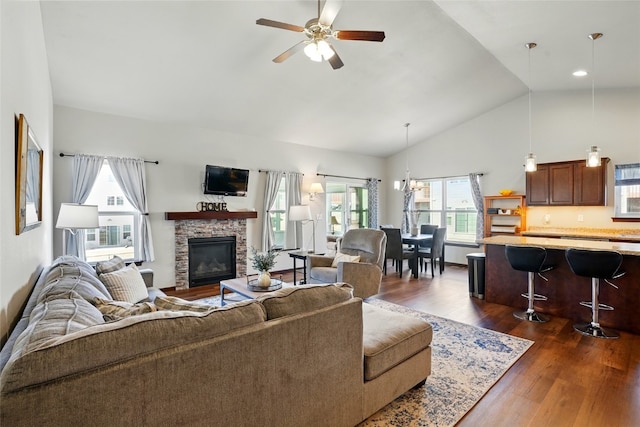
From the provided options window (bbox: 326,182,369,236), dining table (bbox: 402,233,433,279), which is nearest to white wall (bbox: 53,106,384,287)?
window (bbox: 326,182,369,236)

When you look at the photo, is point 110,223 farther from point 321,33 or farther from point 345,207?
point 345,207

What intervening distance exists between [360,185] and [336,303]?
6.74 metres

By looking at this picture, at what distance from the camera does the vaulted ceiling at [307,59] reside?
324 cm

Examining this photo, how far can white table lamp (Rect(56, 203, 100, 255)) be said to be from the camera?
3.23m

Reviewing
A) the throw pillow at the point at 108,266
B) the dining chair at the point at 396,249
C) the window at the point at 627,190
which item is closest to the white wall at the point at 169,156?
the throw pillow at the point at 108,266

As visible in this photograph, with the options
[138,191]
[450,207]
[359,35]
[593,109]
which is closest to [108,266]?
[138,191]

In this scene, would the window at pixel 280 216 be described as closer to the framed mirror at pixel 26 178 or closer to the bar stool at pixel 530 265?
the bar stool at pixel 530 265

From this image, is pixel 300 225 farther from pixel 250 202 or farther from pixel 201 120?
pixel 201 120

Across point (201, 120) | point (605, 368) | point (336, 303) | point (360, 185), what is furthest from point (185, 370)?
point (360, 185)

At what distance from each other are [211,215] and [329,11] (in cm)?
391

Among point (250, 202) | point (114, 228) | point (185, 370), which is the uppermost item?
point (250, 202)

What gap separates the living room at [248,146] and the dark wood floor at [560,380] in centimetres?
298

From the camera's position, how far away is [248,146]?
609 cm

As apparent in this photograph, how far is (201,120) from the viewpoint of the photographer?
17.3 ft
